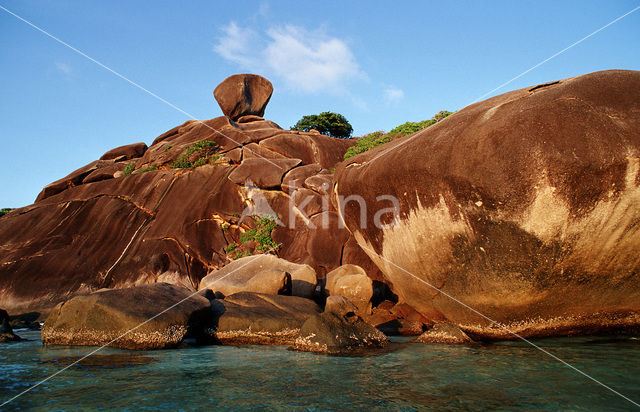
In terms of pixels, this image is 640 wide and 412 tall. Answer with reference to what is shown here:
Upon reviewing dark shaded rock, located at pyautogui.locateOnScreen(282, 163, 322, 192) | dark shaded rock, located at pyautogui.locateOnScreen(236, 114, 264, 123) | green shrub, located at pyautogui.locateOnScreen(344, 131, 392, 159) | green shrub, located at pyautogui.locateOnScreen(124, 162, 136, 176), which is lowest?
dark shaded rock, located at pyautogui.locateOnScreen(282, 163, 322, 192)

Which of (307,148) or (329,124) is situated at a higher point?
(329,124)

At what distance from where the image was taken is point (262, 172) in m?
17.9

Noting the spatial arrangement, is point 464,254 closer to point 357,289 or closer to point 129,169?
point 357,289

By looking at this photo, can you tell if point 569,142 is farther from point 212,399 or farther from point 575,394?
A: point 212,399

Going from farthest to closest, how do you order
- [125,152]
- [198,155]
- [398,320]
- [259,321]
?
[125,152] → [198,155] → [398,320] → [259,321]

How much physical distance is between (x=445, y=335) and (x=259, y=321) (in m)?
3.62

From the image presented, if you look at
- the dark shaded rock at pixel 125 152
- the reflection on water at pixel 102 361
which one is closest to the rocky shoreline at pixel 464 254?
the reflection on water at pixel 102 361

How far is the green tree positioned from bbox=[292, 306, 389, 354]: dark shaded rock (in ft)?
79.9

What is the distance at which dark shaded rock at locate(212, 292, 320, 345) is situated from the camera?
840cm

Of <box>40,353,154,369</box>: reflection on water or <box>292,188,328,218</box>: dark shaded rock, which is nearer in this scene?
<box>40,353,154,369</box>: reflection on water

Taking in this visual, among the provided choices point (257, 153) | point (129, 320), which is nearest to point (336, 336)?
point (129, 320)

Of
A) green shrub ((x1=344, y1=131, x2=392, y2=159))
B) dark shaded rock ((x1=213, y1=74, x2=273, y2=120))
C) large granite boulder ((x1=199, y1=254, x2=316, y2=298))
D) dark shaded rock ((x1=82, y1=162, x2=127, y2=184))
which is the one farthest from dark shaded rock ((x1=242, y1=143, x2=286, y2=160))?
large granite boulder ((x1=199, y1=254, x2=316, y2=298))

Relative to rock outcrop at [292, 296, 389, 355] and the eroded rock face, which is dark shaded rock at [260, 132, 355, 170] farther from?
rock outcrop at [292, 296, 389, 355]

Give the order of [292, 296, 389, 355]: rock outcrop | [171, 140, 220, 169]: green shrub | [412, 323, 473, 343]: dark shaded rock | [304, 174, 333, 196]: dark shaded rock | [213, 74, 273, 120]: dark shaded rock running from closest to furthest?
[292, 296, 389, 355]: rock outcrop
[412, 323, 473, 343]: dark shaded rock
[304, 174, 333, 196]: dark shaded rock
[171, 140, 220, 169]: green shrub
[213, 74, 273, 120]: dark shaded rock
